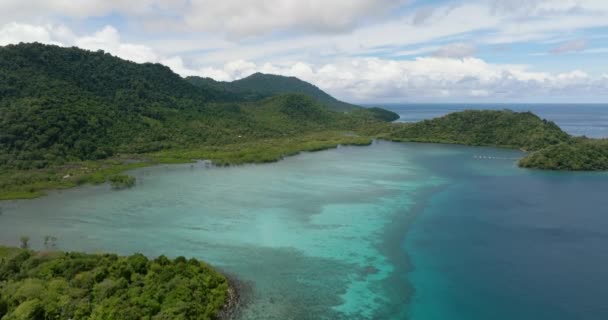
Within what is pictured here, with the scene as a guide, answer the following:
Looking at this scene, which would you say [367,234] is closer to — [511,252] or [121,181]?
[511,252]

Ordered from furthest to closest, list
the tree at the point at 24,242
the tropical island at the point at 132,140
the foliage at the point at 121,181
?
the foliage at the point at 121,181
the tree at the point at 24,242
the tropical island at the point at 132,140

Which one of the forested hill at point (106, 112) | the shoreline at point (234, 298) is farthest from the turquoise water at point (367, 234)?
the forested hill at point (106, 112)

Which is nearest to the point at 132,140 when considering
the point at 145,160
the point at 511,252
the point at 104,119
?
the point at 104,119

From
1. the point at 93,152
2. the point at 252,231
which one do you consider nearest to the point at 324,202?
the point at 252,231

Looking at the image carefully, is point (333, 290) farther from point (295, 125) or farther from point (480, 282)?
point (295, 125)

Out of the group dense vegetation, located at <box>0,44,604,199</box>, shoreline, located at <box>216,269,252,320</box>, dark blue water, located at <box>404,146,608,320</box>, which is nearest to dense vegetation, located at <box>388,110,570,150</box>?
dense vegetation, located at <box>0,44,604,199</box>

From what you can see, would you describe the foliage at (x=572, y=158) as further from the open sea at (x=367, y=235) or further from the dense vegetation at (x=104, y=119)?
the dense vegetation at (x=104, y=119)
